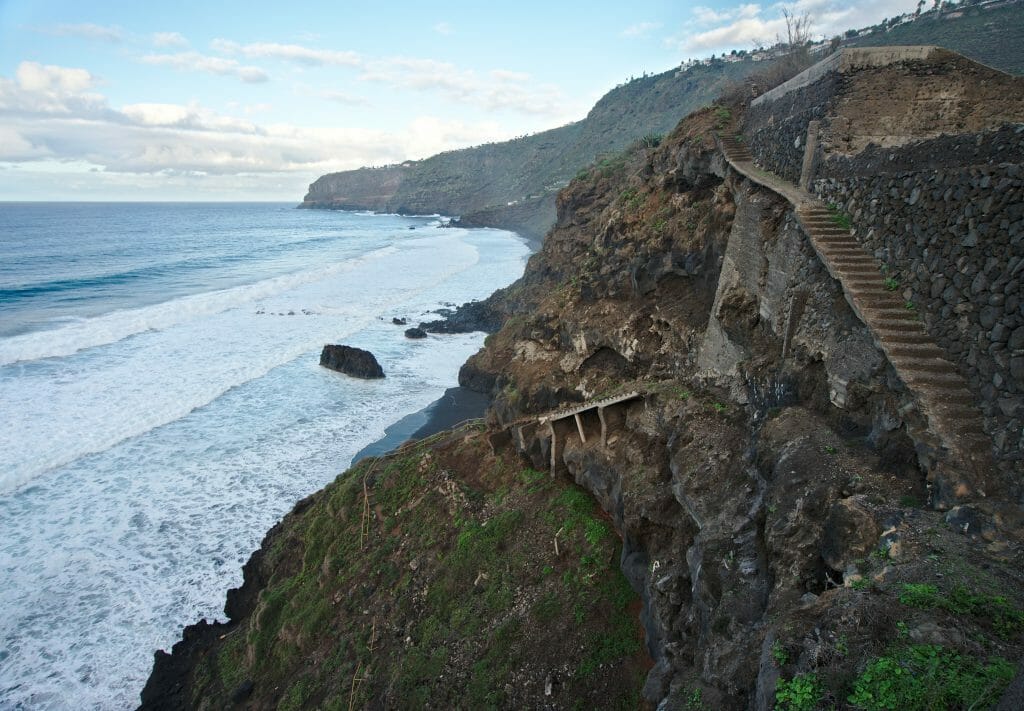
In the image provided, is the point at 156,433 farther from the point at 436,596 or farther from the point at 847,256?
the point at 847,256

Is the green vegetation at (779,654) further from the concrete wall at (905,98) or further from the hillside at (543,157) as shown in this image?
the hillside at (543,157)

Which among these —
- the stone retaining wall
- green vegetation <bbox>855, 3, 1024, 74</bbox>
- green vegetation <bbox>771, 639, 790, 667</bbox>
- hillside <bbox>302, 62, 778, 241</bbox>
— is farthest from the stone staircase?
hillside <bbox>302, 62, 778, 241</bbox>

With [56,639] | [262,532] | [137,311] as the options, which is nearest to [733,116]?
[262,532]

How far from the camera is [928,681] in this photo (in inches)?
158

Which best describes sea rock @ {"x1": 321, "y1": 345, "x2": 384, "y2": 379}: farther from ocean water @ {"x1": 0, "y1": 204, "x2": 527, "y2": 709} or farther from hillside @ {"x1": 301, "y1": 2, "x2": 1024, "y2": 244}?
hillside @ {"x1": 301, "y1": 2, "x2": 1024, "y2": 244}

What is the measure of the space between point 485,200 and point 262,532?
388 ft

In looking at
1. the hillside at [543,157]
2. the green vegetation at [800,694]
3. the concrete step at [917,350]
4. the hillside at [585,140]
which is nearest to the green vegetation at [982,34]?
the hillside at [585,140]

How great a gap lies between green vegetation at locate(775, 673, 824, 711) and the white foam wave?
1511 inches

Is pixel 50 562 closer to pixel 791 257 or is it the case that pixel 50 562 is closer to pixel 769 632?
pixel 769 632

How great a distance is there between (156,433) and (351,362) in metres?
9.07

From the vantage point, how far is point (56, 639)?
13125 millimetres

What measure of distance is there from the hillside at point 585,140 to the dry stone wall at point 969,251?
637 inches

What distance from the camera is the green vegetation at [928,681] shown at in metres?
3.84

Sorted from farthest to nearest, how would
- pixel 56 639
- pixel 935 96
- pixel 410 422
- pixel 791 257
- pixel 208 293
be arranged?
pixel 208 293, pixel 410 422, pixel 56 639, pixel 935 96, pixel 791 257
